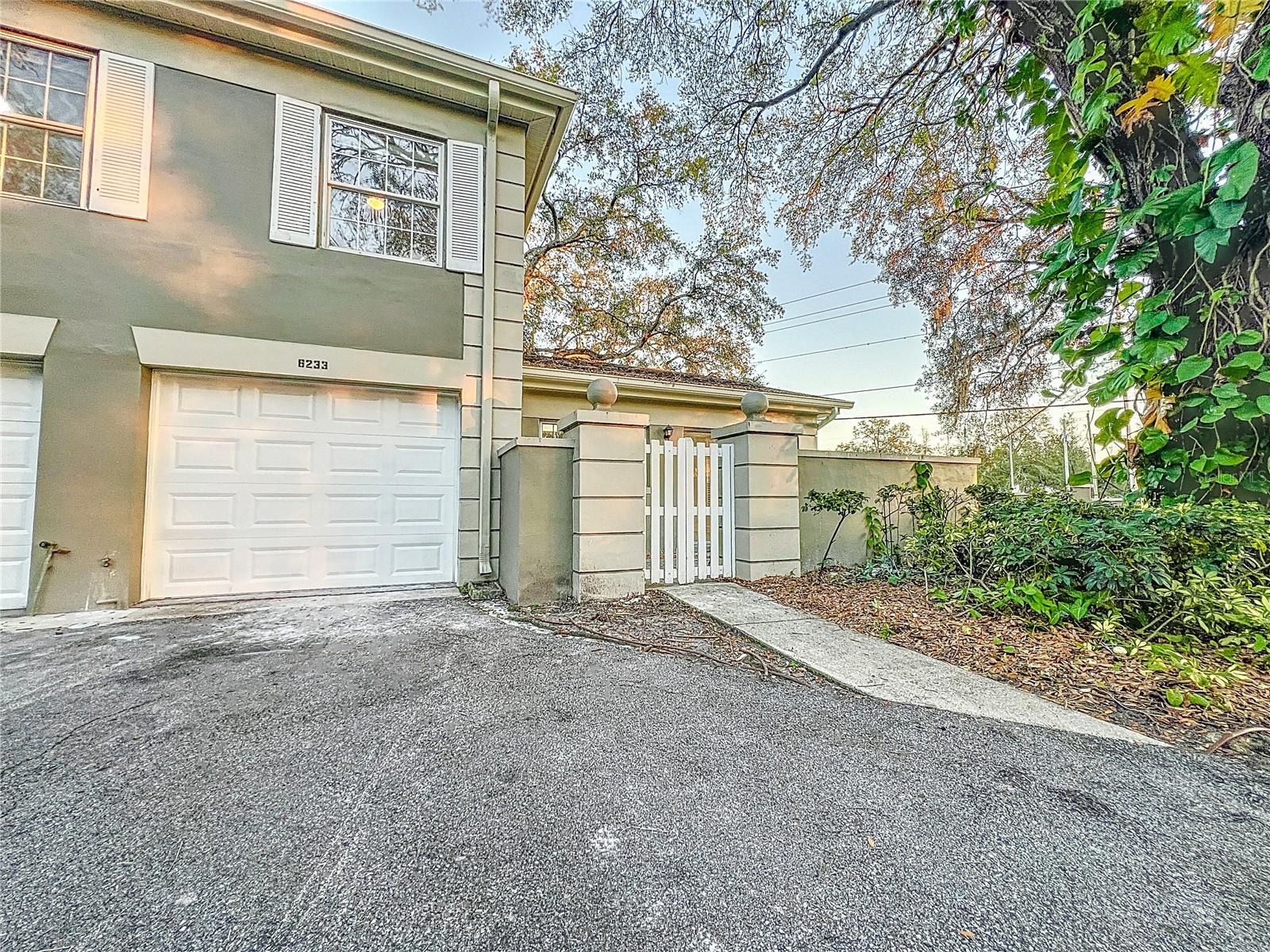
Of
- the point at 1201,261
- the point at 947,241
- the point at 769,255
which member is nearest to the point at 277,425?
the point at 1201,261

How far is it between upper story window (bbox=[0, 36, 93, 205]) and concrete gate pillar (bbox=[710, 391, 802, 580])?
581 cm

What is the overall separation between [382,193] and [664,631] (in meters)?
4.87

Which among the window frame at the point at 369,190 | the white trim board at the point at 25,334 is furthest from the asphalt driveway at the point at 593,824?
the window frame at the point at 369,190

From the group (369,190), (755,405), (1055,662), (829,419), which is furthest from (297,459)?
(829,419)

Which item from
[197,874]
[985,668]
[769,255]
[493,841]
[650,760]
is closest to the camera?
[197,874]

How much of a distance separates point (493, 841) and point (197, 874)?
0.73m

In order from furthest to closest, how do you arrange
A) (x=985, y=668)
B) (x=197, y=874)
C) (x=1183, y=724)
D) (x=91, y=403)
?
(x=91, y=403) → (x=985, y=668) → (x=1183, y=724) → (x=197, y=874)

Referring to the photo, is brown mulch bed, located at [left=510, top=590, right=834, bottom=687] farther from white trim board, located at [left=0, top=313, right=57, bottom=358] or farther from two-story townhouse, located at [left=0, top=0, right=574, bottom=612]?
white trim board, located at [left=0, top=313, right=57, bottom=358]

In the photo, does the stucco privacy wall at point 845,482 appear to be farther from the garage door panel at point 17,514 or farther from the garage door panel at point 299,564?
the garage door panel at point 17,514

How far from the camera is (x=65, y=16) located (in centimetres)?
398

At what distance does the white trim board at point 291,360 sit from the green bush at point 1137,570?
4.91 meters

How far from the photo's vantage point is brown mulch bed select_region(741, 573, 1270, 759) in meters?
2.13

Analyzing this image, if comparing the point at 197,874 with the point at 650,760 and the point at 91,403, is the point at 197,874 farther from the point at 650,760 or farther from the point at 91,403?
the point at 91,403

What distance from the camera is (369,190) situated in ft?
15.8
